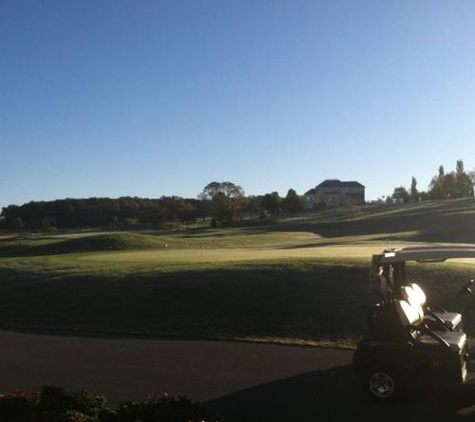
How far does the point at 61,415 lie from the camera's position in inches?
245

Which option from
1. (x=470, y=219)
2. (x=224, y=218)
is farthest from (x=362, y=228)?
(x=224, y=218)

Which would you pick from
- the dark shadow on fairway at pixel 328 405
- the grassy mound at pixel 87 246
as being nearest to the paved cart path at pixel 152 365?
the dark shadow on fairway at pixel 328 405

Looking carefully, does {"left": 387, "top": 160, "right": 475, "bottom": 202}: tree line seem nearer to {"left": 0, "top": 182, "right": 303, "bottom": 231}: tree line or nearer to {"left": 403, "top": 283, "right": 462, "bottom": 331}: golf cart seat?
{"left": 0, "top": 182, "right": 303, "bottom": 231}: tree line

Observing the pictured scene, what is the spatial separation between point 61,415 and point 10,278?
16.3 metres

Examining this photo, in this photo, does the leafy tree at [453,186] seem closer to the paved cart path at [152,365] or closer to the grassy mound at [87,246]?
the grassy mound at [87,246]

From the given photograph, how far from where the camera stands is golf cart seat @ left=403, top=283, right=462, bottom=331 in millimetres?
8344

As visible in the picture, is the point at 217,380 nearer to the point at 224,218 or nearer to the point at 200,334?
the point at 200,334

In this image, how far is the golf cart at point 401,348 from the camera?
7.25 m

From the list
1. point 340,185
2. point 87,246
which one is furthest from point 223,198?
point 340,185

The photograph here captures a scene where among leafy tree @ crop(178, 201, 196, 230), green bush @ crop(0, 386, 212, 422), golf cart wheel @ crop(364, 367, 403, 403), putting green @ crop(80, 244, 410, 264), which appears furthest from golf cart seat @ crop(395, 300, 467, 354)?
leafy tree @ crop(178, 201, 196, 230)

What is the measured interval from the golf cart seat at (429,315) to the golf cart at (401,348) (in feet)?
1.48

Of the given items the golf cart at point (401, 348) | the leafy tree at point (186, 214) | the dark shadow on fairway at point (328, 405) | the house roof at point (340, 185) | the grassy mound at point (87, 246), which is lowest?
the dark shadow on fairway at point (328, 405)

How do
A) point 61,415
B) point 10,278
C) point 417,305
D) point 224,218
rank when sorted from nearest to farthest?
point 61,415, point 417,305, point 10,278, point 224,218

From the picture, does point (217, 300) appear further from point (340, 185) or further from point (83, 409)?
point (340, 185)
